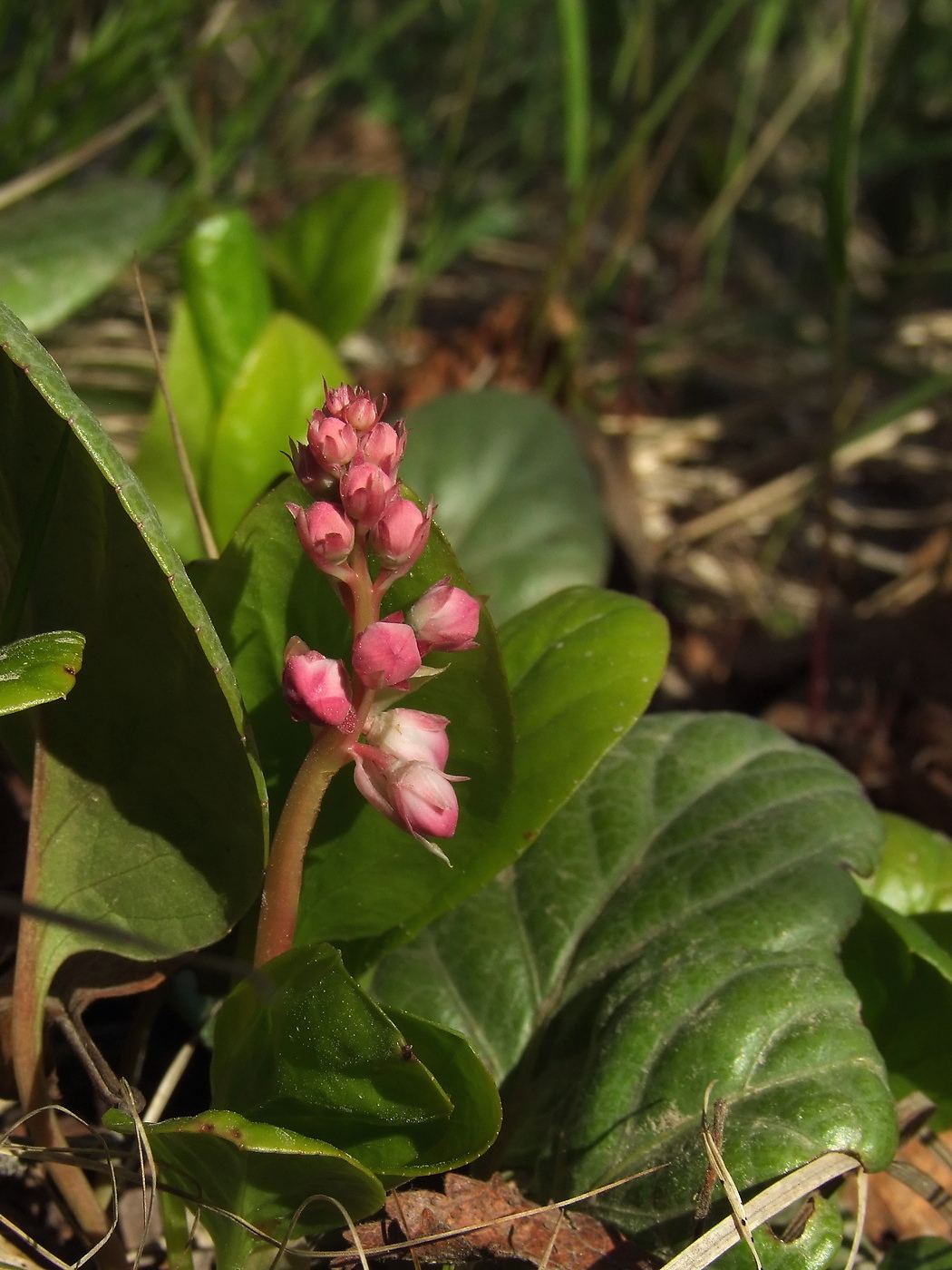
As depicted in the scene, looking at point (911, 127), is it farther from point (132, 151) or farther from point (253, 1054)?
point (253, 1054)

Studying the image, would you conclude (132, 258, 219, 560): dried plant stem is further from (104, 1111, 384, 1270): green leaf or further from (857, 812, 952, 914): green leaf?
(857, 812, 952, 914): green leaf

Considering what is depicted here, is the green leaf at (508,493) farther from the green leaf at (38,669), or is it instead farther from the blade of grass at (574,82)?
the green leaf at (38,669)

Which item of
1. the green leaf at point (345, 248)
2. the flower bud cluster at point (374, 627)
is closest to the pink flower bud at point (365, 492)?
the flower bud cluster at point (374, 627)

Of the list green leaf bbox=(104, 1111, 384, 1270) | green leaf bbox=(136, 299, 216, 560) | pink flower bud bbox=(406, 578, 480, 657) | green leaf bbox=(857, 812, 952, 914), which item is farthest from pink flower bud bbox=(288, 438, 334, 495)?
green leaf bbox=(857, 812, 952, 914)

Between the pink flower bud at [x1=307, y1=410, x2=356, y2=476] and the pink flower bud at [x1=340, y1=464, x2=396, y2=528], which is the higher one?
the pink flower bud at [x1=307, y1=410, x2=356, y2=476]

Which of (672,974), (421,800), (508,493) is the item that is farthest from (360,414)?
(508,493)

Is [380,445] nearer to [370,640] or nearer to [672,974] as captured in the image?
[370,640]

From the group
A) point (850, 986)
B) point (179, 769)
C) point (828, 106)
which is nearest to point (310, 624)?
point (179, 769)
